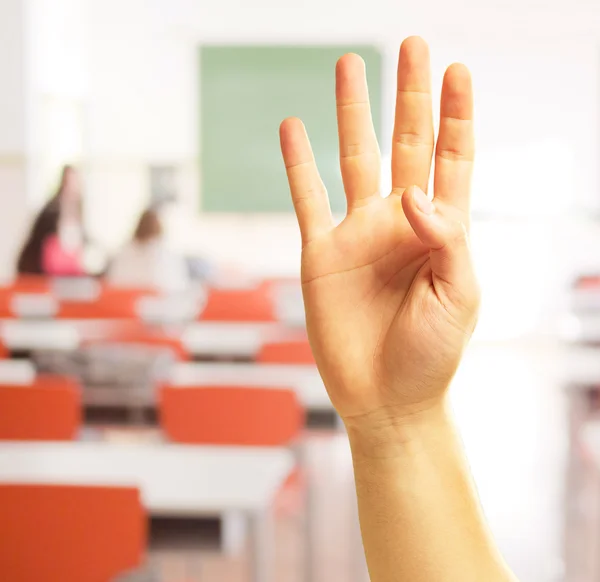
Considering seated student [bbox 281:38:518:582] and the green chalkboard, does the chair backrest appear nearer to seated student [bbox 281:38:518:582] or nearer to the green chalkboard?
seated student [bbox 281:38:518:582]

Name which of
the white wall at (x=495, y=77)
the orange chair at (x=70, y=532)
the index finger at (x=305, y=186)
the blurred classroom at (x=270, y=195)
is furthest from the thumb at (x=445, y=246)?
the white wall at (x=495, y=77)

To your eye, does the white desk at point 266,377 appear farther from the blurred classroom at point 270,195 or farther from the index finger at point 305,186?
the index finger at point 305,186

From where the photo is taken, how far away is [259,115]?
9.12 m

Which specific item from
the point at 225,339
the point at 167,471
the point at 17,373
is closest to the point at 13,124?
the point at 225,339

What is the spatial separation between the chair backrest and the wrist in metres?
1.77

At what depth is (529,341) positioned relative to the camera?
892cm

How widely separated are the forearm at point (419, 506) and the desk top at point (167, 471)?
97cm

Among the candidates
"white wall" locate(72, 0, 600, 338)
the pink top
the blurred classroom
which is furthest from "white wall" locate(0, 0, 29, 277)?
the pink top

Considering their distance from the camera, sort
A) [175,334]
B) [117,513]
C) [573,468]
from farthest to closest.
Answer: [175,334] < [573,468] < [117,513]

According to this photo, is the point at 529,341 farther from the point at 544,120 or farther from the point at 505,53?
the point at 505,53

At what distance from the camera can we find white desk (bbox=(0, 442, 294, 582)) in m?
2.13

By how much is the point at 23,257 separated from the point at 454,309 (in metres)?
5.89

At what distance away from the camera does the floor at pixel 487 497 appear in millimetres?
3576

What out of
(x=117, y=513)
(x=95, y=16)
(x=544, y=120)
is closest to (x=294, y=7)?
(x=95, y=16)
